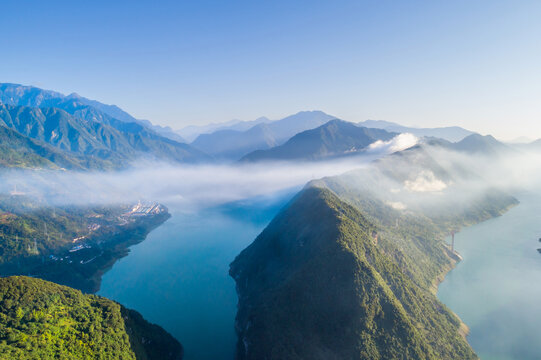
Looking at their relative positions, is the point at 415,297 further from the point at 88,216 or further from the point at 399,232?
the point at 88,216

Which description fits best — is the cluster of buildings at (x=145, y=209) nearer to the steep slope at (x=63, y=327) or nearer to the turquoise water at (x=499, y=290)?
the steep slope at (x=63, y=327)

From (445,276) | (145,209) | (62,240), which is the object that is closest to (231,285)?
(445,276)

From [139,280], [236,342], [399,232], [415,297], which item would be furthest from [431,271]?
[139,280]

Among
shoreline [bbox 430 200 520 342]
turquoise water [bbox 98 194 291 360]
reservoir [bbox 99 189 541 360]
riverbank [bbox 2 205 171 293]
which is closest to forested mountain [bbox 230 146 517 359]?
shoreline [bbox 430 200 520 342]

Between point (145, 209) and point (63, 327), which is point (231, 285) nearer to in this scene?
point (63, 327)

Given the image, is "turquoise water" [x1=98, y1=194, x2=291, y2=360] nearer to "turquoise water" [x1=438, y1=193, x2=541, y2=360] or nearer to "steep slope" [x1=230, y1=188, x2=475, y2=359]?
"steep slope" [x1=230, y1=188, x2=475, y2=359]
